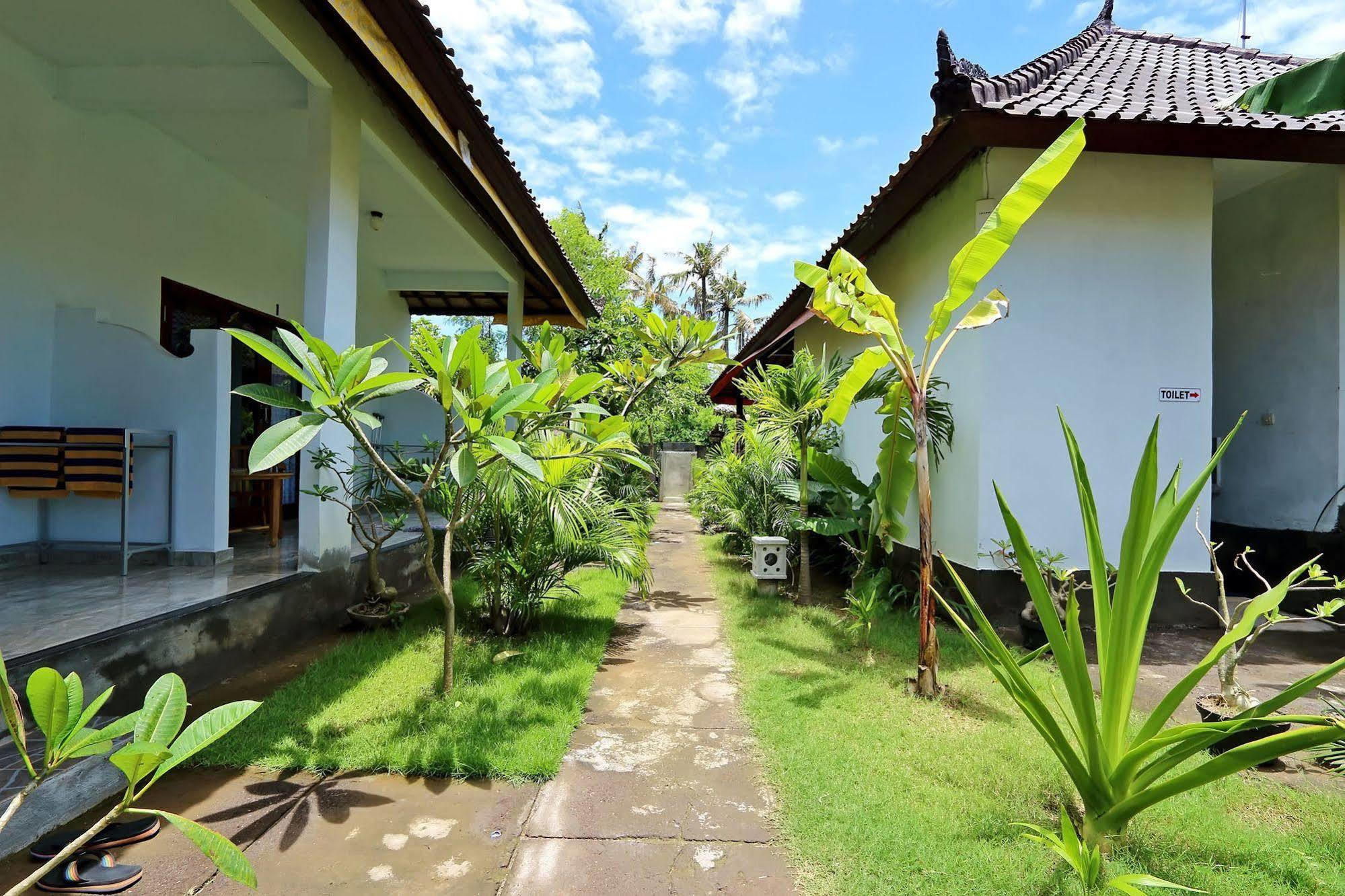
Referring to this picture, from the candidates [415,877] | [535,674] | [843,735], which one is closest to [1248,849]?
[843,735]

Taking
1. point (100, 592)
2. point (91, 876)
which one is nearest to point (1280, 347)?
point (91, 876)

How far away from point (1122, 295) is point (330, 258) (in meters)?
6.60

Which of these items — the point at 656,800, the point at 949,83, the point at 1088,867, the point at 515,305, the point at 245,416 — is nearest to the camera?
the point at 1088,867

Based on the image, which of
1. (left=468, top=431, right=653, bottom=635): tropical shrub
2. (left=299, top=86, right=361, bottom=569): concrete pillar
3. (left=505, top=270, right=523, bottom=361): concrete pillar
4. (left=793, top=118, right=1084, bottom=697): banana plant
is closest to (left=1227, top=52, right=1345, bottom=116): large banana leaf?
(left=793, top=118, right=1084, bottom=697): banana plant

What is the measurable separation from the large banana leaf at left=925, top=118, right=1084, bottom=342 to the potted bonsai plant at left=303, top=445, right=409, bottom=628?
14.1 ft

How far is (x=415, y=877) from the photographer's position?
2475 mm

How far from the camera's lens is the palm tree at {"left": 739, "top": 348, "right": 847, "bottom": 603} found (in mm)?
6566

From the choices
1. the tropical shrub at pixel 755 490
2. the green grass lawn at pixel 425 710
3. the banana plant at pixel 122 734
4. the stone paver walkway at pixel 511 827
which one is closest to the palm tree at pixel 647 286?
the tropical shrub at pixel 755 490

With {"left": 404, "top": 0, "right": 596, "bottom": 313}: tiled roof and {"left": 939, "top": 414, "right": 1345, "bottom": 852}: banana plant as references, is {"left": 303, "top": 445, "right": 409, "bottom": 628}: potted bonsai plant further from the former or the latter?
{"left": 939, "top": 414, "right": 1345, "bottom": 852}: banana plant

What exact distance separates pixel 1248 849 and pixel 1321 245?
6.33m

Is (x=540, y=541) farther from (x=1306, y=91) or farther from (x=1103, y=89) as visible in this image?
(x=1103, y=89)

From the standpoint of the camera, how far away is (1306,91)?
148 inches

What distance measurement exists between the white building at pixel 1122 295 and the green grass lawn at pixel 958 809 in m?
2.28

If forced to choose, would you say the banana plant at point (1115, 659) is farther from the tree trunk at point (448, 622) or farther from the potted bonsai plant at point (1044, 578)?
the tree trunk at point (448, 622)
